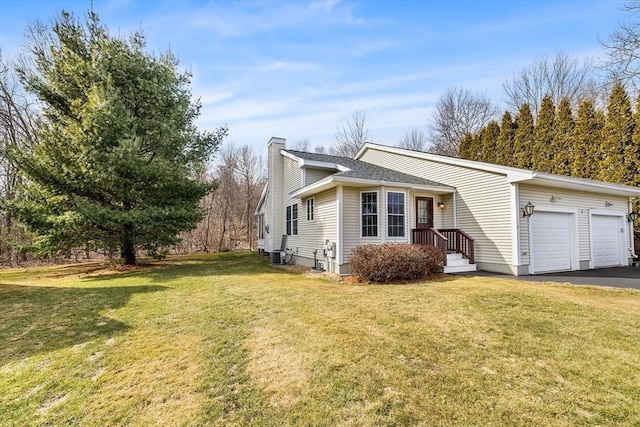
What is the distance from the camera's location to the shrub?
8.32 metres

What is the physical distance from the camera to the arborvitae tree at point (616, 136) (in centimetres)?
1278

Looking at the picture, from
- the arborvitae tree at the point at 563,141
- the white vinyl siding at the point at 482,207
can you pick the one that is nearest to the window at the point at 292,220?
the white vinyl siding at the point at 482,207

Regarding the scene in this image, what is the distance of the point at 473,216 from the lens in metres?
10.8

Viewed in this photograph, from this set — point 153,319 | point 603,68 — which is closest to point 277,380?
point 153,319

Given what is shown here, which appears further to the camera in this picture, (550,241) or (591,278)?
(550,241)

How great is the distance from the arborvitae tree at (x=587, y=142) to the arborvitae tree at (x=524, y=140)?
7.27ft

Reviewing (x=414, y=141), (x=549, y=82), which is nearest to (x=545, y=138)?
(x=549, y=82)

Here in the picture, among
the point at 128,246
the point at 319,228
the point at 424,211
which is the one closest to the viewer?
the point at 319,228

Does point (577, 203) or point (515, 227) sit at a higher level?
point (577, 203)

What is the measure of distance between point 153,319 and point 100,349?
3.99 ft

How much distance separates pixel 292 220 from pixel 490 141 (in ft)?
44.5

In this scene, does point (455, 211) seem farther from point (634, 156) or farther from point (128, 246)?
point (128, 246)

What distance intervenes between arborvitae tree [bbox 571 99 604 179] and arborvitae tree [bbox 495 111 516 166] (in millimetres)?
3354

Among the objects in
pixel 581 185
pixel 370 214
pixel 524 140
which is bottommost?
pixel 370 214
